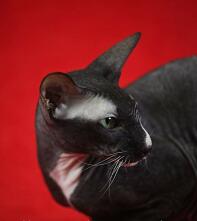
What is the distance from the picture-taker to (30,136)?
64.5 inches

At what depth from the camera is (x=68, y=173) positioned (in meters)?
Answer: 1.06

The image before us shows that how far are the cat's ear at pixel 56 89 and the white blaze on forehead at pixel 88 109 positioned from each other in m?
0.02

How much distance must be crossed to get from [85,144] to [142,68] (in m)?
0.88

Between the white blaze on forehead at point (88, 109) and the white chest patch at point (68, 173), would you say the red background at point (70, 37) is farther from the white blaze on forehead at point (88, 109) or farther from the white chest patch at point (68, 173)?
the white blaze on forehead at point (88, 109)

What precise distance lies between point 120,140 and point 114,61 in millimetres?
204

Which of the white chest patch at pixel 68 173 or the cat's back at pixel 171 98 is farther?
the cat's back at pixel 171 98

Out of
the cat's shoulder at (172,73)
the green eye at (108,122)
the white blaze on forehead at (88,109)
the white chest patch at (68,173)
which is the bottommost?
the white chest patch at (68,173)

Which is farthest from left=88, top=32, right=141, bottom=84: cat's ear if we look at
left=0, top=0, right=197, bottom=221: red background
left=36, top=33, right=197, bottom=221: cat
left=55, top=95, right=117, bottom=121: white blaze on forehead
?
left=0, top=0, right=197, bottom=221: red background

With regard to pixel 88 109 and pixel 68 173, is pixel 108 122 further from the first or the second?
pixel 68 173

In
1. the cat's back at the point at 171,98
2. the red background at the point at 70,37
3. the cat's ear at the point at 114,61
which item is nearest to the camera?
the cat's ear at the point at 114,61

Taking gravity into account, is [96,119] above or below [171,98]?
above

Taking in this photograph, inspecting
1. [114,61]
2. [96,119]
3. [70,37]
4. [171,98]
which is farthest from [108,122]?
[70,37]

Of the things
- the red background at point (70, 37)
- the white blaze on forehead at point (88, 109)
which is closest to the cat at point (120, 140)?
the white blaze on forehead at point (88, 109)

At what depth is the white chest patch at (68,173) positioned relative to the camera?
1.04 m
